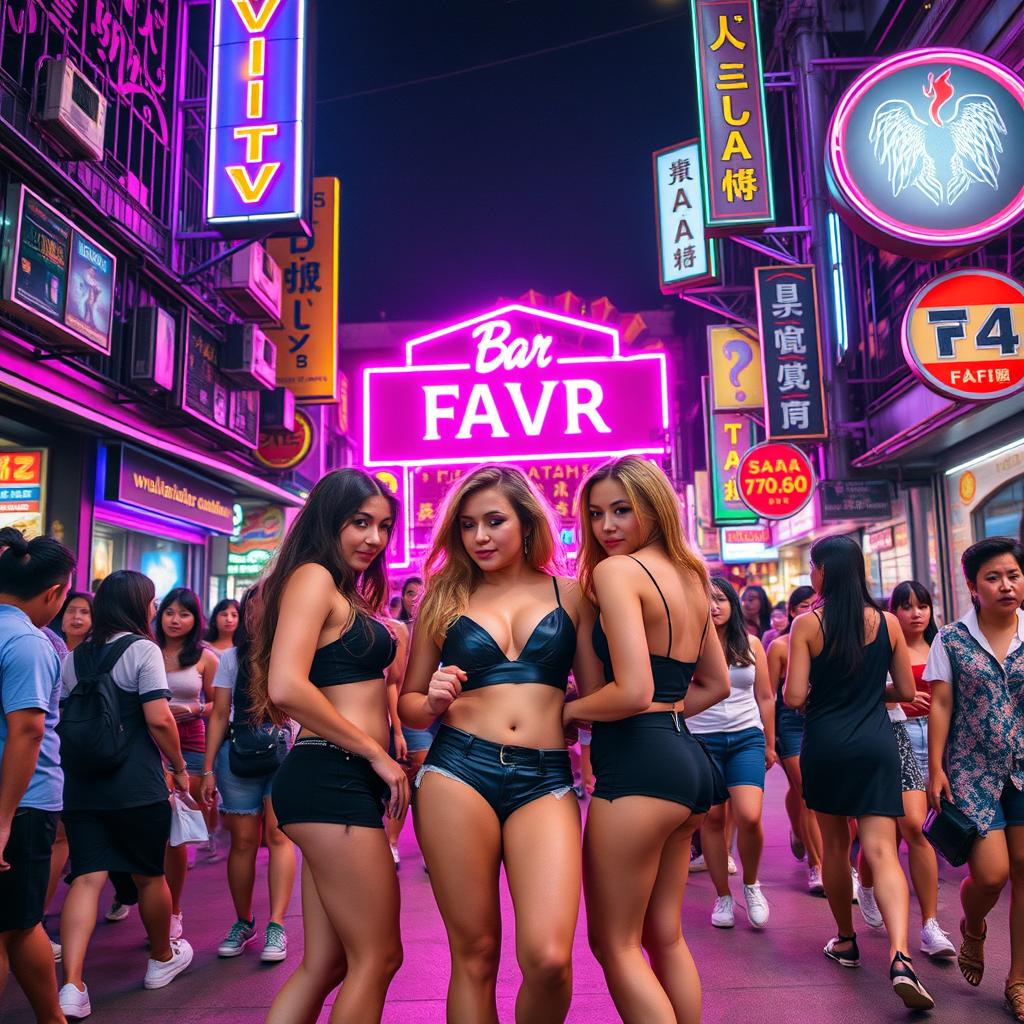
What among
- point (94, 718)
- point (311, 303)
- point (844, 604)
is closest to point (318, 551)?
point (94, 718)

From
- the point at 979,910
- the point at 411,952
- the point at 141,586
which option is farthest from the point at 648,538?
the point at 411,952

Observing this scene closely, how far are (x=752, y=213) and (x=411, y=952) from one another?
1140cm

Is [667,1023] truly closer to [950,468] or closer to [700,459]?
[950,468]

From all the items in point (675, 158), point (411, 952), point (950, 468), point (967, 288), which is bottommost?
point (411, 952)

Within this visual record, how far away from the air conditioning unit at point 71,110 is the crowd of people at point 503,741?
290 inches

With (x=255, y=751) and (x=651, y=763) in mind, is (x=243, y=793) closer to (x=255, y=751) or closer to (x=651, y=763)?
(x=255, y=751)

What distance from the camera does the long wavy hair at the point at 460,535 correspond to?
10.1 feet

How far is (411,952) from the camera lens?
15.7ft

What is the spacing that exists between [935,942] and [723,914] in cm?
111

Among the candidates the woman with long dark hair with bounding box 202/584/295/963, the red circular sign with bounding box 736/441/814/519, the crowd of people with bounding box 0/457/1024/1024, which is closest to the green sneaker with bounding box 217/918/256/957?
the woman with long dark hair with bounding box 202/584/295/963

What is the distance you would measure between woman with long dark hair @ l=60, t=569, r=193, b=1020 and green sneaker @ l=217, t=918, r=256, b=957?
253mm

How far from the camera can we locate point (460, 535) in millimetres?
3125

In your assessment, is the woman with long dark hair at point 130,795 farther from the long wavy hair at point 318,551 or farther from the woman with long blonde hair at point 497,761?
the woman with long blonde hair at point 497,761

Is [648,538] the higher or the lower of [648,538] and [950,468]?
the lower
